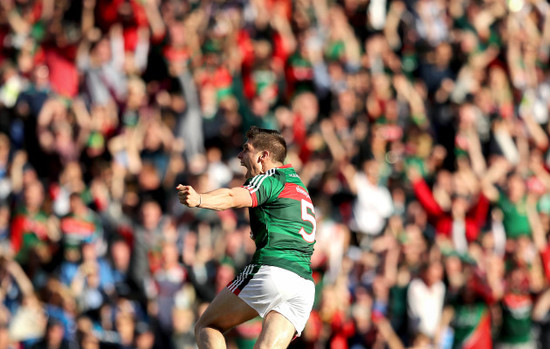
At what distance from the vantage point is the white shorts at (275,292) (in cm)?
774

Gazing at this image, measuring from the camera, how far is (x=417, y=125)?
15102mm

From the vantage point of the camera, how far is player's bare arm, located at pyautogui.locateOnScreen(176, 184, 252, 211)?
6.82 m

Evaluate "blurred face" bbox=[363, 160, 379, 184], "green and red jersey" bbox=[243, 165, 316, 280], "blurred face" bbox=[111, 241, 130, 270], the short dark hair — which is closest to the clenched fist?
"green and red jersey" bbox=[243, 165, 316, 280]

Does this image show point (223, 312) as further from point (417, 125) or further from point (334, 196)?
point (417, 125)

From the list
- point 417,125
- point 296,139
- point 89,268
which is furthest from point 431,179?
point 89,268

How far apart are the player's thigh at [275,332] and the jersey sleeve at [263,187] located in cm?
99

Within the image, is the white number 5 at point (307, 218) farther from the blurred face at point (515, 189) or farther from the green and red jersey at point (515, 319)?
the blurred face at point (515, 189)

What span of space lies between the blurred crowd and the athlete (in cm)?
399

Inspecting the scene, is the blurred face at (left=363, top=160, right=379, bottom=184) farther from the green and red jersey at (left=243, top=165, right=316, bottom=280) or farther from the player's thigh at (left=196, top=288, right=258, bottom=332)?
the player's thigh at (left=196, top=288, right=258, bottom=332)

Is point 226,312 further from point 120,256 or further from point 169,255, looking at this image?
point 120,256

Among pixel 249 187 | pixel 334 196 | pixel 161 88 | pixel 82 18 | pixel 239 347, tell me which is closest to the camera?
pixel 249 187

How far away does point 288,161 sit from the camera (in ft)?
45.2

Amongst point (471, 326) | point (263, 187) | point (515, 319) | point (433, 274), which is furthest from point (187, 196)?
point (515, 319)

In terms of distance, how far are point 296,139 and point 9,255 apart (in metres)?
4.74
